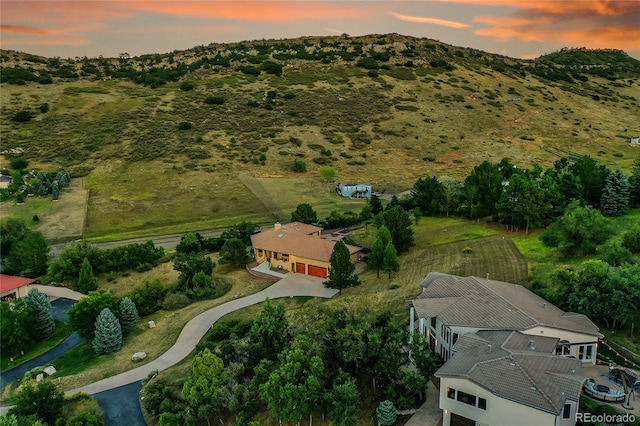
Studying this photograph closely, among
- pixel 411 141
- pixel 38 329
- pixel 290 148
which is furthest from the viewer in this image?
pixel 411 141

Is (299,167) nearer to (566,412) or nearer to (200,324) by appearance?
(200,324)

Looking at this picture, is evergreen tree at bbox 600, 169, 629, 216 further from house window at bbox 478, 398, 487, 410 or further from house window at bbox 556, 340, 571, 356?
house window at bbox 478, 398, 487, 410

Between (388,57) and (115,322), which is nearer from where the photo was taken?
(115,322)

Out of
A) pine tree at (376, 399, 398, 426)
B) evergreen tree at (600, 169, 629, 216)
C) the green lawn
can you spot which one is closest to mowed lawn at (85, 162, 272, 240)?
the green lawn

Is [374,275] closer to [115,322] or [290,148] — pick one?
[115,322]

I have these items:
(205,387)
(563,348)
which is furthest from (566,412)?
(205,387)

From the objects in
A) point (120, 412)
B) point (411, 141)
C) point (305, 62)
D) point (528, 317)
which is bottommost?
point (120, 412)

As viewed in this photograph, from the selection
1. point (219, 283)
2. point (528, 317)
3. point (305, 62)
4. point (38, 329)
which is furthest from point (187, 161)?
point (528, 317)
